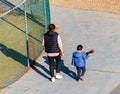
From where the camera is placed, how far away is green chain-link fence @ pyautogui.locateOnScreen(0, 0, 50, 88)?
43.8 feet

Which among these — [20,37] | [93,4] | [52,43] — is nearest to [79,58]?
[52,43]

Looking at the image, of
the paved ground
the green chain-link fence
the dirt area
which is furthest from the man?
the dirt area

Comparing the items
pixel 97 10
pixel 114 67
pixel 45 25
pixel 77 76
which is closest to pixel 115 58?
pixel 114 67

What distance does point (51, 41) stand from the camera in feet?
40.4

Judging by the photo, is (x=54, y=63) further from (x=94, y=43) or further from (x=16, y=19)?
(x=16, y=19)

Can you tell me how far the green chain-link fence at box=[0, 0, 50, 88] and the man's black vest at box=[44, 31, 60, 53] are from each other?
117 centimetres

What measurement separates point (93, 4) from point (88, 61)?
456 centimetres

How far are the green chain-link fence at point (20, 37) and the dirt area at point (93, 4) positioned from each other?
219 centimetres

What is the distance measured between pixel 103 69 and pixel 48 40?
1.96m

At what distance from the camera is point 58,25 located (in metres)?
16.5

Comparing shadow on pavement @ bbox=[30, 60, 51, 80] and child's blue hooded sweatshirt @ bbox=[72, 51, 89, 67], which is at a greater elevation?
child's blue hooded sweatshirt @ bbox=[72, 51, 89, 67]

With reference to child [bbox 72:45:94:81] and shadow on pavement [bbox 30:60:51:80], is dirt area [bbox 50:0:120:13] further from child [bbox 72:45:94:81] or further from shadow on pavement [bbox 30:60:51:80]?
child [bbox 72:45:94:81]

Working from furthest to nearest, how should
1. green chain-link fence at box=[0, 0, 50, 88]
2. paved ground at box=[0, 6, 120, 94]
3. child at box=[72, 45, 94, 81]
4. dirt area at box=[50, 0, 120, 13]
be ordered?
dirt area at box=[50, 0, 120, 13] < green chain-link fence at box=[0, 0, 50, 88] < paved ground at box=[0, 6, 120, 94] < child at box=[72, 45, 94, 81]

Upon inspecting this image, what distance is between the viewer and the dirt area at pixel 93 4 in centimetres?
1752
